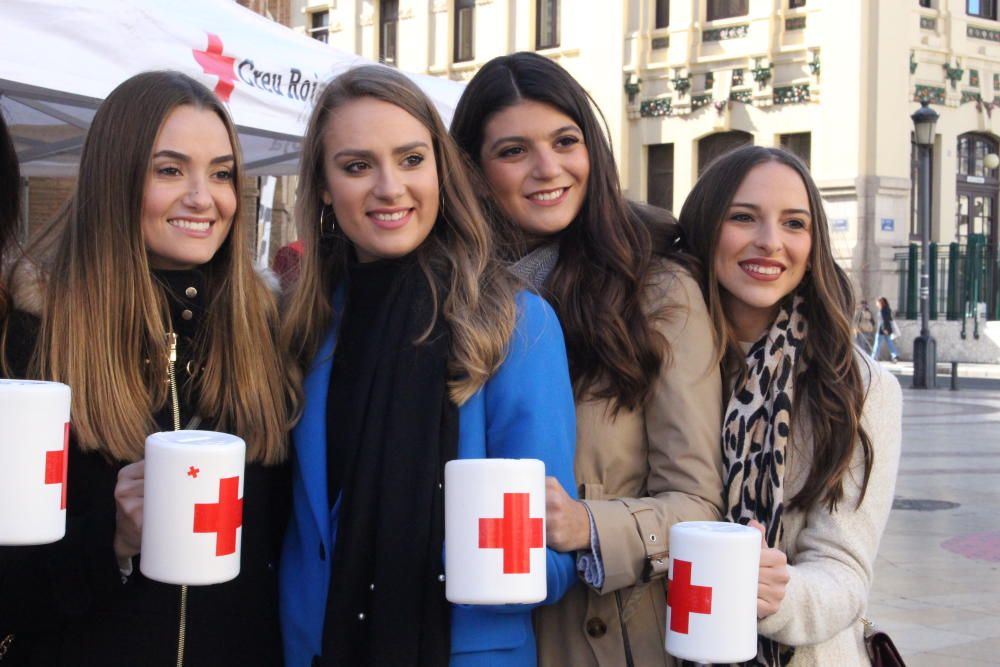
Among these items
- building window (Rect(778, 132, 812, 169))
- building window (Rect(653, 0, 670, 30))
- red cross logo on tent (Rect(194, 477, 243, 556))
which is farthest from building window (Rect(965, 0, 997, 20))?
red cross logo on tent (Rect(194, 477, 243, 556))

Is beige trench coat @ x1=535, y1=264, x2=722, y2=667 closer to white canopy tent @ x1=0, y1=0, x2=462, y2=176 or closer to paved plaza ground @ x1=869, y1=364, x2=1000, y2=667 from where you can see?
white canopy tent @ x1=0, y1=0, x2=462, y2=176

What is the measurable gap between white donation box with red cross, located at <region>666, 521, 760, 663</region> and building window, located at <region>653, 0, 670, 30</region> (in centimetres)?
2657

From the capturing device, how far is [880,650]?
2783 mm

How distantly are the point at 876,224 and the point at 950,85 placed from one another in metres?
3.96

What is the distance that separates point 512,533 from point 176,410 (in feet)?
2.79

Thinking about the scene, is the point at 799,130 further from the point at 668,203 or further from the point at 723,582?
the point at 723,582

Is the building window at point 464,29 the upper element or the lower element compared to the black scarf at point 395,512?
upper

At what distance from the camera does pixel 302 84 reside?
5.99 meters

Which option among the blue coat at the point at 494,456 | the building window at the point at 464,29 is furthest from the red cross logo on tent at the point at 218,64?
the building window at the point at 464,29

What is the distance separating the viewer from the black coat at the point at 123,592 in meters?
2.40

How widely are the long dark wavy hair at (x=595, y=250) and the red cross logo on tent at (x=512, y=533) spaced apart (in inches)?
22.3

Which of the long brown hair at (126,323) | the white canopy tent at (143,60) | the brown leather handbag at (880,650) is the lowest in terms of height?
the brown leather handbag at (880,650)

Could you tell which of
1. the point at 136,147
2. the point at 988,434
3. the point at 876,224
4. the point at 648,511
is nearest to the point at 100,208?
the point at 136,147

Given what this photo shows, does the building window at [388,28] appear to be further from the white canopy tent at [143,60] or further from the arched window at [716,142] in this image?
the white canopy tent at [143,60]
